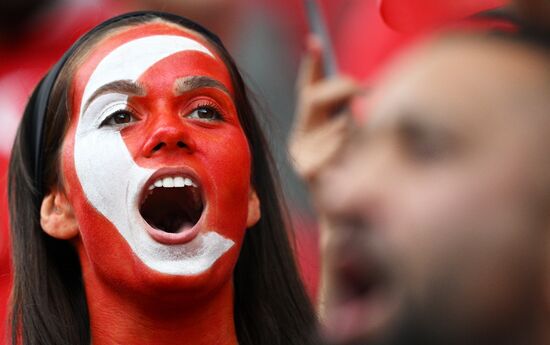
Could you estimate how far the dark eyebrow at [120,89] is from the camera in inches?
96.7

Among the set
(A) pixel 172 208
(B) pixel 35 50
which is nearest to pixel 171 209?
→ (A) pixel 172 208

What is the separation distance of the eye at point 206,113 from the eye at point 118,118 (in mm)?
127

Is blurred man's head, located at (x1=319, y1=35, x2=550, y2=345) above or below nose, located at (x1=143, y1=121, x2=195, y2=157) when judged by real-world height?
below

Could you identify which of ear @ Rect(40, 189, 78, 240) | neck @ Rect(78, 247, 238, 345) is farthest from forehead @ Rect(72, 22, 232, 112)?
neck @ Rect(78, 247, 238, 345)

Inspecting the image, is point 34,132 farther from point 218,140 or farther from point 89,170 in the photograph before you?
point 218,140

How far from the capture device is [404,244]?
1090 mm

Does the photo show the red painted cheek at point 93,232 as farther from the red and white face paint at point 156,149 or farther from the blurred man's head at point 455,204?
the blurred man's head at point 455,204

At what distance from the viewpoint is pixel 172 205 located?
2.51 metres

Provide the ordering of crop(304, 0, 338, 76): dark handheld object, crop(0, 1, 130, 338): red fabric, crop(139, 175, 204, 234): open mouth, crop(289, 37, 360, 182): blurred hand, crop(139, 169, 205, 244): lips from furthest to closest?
crop(0, 1, 130, 338): red fabric
crop(304, 0, 338, 76): dark handheld object
crop(289, 37, 360, 182): blurred hand
crop(139, 175, 204, 234): open mouth
crop(139, 169, 205, 244): lips

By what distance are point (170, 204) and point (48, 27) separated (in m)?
1.66

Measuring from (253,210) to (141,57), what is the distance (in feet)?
1.43

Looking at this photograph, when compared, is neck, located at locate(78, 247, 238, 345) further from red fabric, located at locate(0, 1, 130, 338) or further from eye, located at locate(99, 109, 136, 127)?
red fabric, located at locate(0, 1, 130, 338)

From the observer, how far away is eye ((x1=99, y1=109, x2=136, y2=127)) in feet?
8.07

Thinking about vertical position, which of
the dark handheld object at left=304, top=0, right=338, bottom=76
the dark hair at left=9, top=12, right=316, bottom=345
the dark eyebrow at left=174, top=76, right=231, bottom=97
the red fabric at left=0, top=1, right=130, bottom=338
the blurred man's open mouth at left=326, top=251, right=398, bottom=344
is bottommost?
the blurred man's open mouth at left=326, top=251, right=398, bottom=344
